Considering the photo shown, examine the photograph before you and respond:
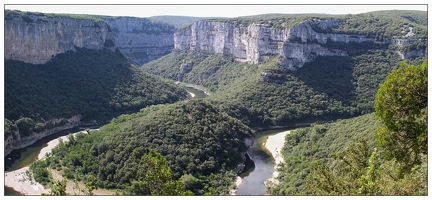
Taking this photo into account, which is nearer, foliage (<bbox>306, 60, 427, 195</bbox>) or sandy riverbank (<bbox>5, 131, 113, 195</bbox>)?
foliage (<bbox>306, 60, 427, 195</bbox>)

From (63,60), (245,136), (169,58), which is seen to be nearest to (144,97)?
(63,60)

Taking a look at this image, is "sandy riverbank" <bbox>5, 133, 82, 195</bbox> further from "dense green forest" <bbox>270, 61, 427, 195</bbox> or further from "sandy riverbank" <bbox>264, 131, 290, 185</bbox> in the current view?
"dense green forest" <bbox>270, 61, 427, 195</bbox>

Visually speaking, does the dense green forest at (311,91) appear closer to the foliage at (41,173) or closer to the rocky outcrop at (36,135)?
the rocky outcrop at (36,135)

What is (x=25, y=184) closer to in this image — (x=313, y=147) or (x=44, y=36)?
(x=313, y=147)

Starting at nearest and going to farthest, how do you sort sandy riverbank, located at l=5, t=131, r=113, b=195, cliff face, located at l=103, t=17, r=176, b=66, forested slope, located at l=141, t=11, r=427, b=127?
sandy riverbank, located at l=5, t=131, r=113, b=195, forested slope, located at l=141, t=11, r=427, b=127, cliff face, located at l=103, t=17, r=176, b=66

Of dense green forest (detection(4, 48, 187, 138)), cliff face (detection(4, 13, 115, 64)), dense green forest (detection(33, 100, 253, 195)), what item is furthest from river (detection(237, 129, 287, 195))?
cliff face (detection(4, 13, 115, 64))

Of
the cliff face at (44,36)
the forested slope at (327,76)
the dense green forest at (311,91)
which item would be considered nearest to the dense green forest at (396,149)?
the dense green forest at (311,91)
